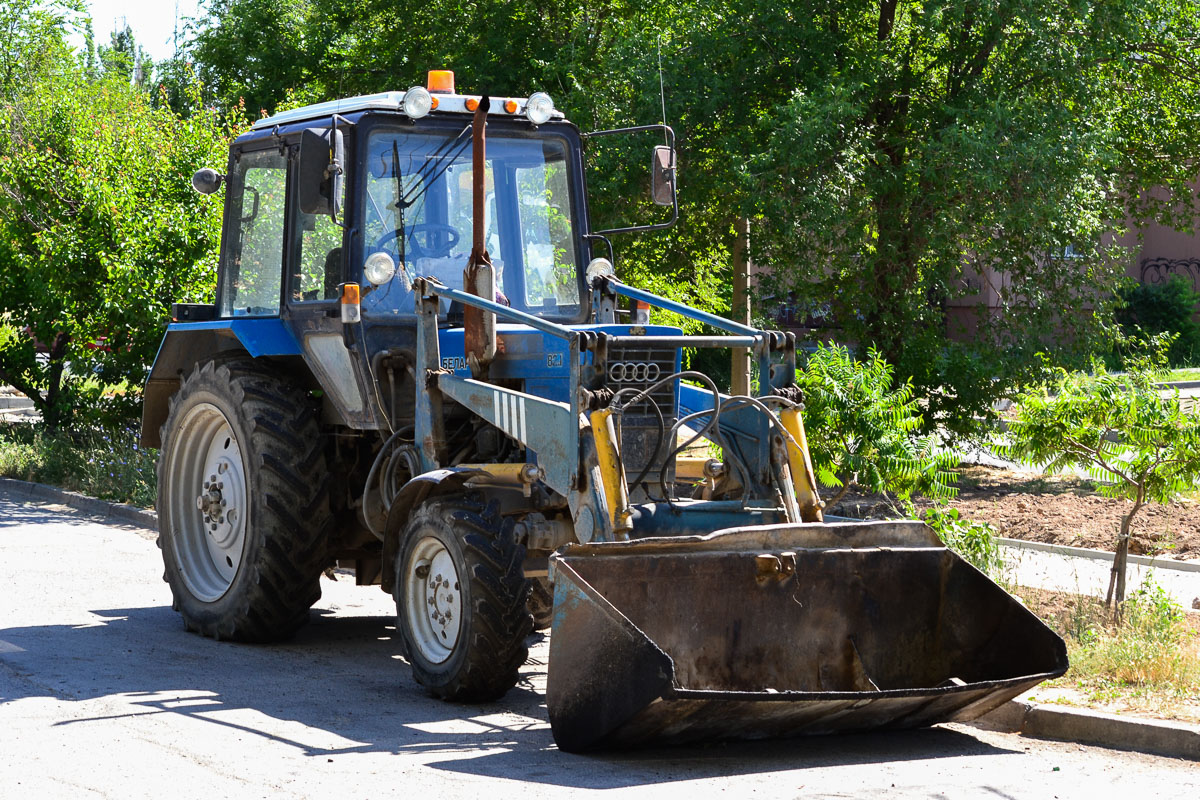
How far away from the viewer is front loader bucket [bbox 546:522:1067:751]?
5.98 meters

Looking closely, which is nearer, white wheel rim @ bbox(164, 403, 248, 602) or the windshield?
the windshield

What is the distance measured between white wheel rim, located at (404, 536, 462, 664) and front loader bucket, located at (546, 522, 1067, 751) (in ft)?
3.33

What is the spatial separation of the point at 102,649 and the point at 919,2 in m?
10.3

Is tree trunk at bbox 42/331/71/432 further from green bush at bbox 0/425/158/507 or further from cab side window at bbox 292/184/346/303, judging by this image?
cab side window at bbox 292/184/346/303

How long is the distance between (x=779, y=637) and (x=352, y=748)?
6.33 ft

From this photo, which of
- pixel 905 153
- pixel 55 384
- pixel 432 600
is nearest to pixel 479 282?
pixel 432 600

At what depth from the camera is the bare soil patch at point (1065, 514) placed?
11.8m

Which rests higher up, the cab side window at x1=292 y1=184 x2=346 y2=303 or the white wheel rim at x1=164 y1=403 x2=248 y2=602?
the cab side window at x1=292 y1=184 x2=346 y2=303

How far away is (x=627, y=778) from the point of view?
19.3 feet

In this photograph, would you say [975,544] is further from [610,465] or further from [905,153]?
[905,153]

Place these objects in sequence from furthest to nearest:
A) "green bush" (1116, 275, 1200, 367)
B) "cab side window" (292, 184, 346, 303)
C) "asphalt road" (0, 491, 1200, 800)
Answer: "green bush" (1116, 275, 1200, 367) → "cab side window" (292, 184, 346, 303) → "asphalt road" (0, 491, 1200, 800)

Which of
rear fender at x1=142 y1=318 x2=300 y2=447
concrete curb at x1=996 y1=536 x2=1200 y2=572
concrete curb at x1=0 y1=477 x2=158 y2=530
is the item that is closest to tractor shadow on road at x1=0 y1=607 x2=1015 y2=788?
rear fender at x1=142 y1=318 x2=300 y2=447

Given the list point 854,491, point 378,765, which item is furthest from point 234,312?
point 854,491

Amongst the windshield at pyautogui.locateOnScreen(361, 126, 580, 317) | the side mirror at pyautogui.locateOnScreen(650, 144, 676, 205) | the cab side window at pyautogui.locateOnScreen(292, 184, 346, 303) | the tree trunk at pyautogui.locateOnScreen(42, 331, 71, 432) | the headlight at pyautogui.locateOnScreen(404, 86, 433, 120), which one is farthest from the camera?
the tree trunk at pyautogui.locateOnScreen(42, 331, 71, 432)
